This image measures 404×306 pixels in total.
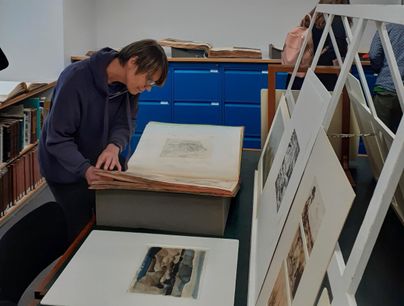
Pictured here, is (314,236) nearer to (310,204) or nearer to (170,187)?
(310,204)

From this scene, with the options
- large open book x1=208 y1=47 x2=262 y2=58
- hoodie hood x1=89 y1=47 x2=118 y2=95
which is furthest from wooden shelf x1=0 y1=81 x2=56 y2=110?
hoodie hood x1=89 y1=47 x2=118 y2=95

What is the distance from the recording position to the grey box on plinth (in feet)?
4.35

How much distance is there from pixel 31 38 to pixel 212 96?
1605 millimetres

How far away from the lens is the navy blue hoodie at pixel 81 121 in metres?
1.69

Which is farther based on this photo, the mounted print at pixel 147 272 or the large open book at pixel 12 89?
the large open book at pixel 12 89

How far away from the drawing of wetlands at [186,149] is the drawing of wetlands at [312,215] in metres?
0.88

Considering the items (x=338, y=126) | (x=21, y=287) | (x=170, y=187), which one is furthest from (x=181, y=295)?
(x=338, y=126)

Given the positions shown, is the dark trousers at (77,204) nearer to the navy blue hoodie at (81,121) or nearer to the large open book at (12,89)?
the navy blue hoodie at (81,121)

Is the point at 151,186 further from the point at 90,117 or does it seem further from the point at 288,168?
the point at 90,117

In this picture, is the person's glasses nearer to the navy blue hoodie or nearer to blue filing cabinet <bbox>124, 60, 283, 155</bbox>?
the navy blue hoodie

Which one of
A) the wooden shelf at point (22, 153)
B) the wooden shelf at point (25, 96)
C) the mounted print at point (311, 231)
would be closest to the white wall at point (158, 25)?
the wooden shelf at point (25, 96)

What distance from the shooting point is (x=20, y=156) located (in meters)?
3.50

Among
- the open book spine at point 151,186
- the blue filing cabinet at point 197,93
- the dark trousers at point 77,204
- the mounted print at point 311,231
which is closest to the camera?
the mounted print at point 311,231

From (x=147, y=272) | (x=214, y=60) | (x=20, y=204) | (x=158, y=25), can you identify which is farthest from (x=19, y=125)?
(x=147, y=272)
